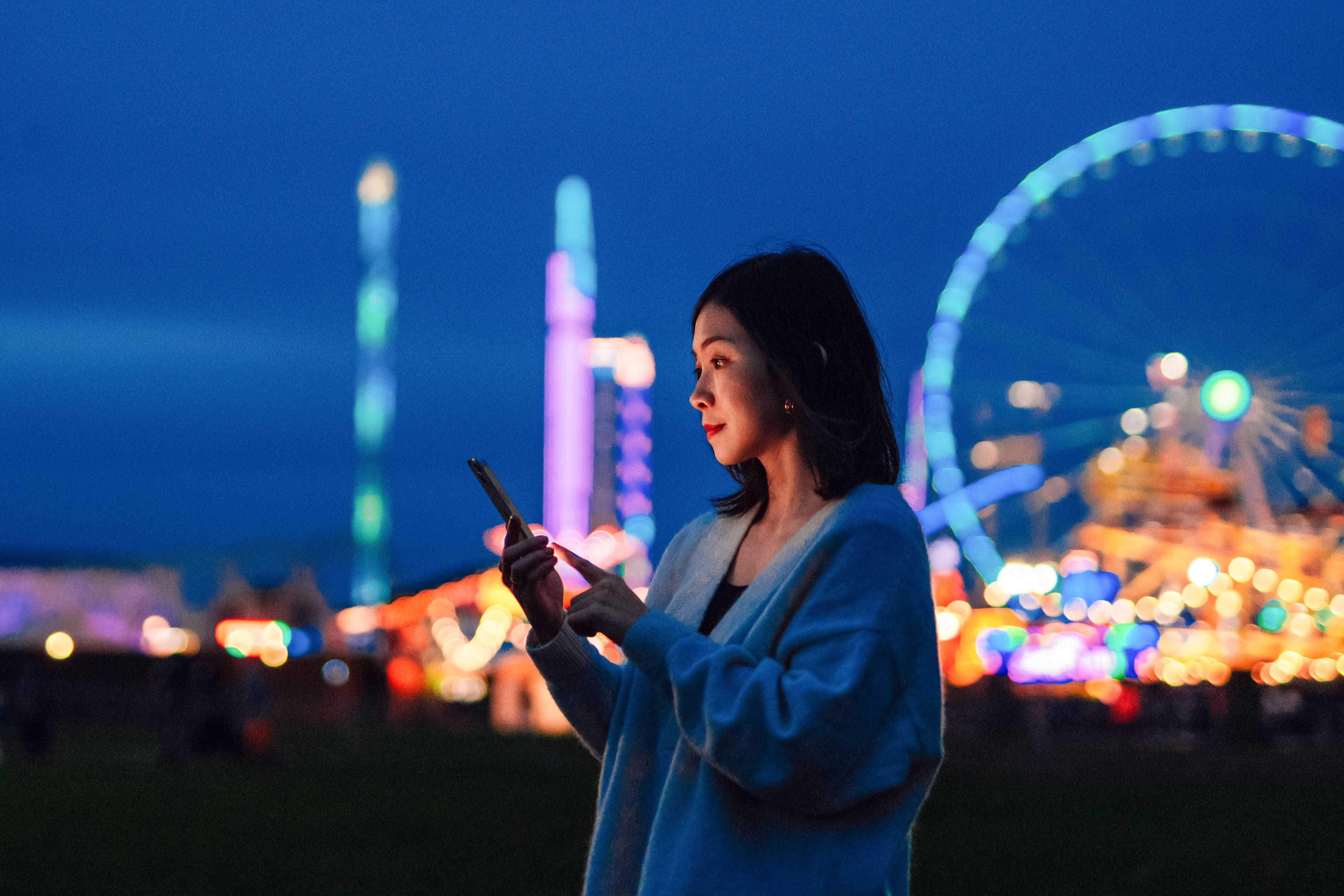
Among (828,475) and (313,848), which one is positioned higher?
(828,475)

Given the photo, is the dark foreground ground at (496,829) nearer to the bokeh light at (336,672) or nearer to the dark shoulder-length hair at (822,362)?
the dark shoulder-length hair at (822,362)

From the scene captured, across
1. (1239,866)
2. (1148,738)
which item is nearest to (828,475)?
(1239,866)

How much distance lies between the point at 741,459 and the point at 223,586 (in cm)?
5612

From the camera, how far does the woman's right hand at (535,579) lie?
6.18ft

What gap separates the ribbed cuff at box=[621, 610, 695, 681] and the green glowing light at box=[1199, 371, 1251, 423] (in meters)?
29.0

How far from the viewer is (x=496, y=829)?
962 cm

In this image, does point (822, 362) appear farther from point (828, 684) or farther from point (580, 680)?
point (580, 680)

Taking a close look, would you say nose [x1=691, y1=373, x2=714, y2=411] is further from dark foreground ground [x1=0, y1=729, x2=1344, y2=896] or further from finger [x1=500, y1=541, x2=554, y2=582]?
dark foreground ground [x1=0, y1=729, x2=1344, y2=896]

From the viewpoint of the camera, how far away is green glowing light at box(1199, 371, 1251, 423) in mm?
28672

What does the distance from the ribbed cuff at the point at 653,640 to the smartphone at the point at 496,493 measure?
286mm

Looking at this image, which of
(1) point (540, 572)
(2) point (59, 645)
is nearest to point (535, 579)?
(1) point (540, 572)

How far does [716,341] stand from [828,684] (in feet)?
1.56

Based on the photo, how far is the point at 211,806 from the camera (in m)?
11.0

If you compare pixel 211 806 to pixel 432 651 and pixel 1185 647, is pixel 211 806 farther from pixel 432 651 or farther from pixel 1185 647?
pixel 432 651
